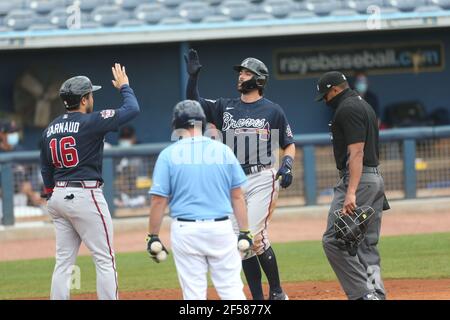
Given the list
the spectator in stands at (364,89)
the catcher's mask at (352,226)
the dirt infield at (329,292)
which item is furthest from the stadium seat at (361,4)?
the catcher's mask at (352,226)

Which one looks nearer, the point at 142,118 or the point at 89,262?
the point at 89,262

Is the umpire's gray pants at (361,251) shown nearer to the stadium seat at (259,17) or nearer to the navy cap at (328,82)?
the navy cap at (328,82)

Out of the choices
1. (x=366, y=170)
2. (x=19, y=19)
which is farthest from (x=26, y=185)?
(x=366, y=170)

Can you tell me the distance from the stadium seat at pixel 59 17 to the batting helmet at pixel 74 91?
8.62m

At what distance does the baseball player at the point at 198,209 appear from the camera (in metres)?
6.53

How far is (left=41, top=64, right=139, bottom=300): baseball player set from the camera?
7727mm

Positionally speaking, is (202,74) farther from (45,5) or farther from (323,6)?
(45,5)

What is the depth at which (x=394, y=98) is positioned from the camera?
1827 centimetres

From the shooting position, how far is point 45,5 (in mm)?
17016

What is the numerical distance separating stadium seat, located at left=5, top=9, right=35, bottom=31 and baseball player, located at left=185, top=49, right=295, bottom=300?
8.69m

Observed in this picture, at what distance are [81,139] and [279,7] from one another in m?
9.62

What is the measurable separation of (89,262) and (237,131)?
4532 mm
